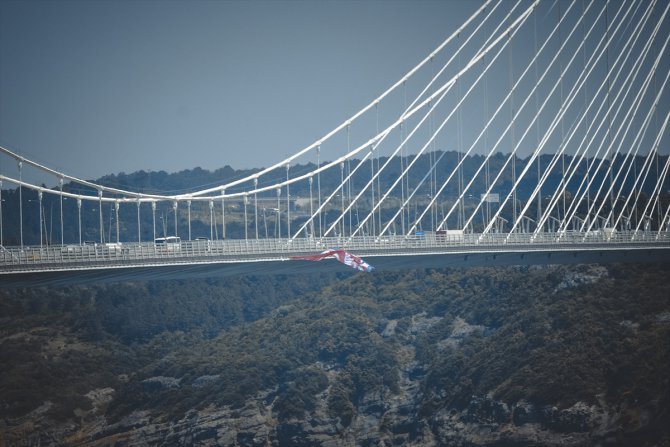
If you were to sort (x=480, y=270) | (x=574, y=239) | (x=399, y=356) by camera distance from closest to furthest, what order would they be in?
(x=574, y=239)
(x=399, y=356)
(x=480, y=270)

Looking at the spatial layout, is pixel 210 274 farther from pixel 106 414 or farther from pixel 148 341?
pixel 148 341

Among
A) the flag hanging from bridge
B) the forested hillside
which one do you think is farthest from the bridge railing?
the forested hillside

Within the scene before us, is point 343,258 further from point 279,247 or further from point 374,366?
point 374,366

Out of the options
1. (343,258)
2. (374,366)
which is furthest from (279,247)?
(374,366)

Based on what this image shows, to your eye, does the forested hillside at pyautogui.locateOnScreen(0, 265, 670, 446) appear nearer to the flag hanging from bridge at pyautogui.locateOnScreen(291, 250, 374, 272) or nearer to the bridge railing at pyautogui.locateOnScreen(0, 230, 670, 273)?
the bridge railing at pyautogui.locateOnScreen(0, 230, 670, 273)

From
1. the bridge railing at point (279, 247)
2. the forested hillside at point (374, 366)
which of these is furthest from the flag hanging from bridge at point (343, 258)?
the forested hillside at point (374, 366)

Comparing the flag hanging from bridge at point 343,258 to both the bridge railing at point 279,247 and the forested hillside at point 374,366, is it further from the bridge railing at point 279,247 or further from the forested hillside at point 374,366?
the forested hillside at point 374,366

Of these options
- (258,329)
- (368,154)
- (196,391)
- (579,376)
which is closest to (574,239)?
(579,376)
